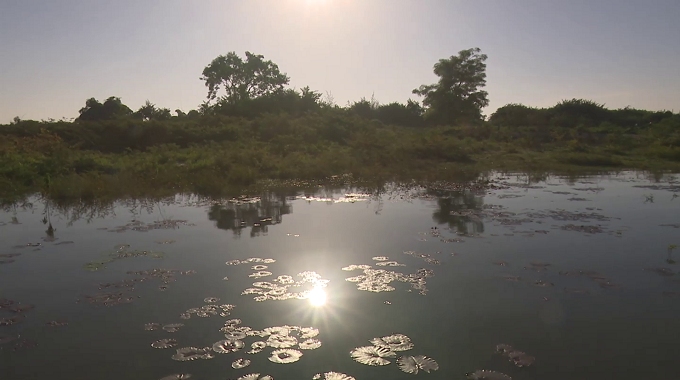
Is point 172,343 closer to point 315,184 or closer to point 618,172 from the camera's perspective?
point 315,184

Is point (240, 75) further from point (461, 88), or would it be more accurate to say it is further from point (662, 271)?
point (662, 271)

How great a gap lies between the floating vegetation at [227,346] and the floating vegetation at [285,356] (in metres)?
0.38

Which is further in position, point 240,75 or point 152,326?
point 240,75

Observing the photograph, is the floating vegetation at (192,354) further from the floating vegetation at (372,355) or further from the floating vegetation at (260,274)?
the floating vegetation at (260,274)

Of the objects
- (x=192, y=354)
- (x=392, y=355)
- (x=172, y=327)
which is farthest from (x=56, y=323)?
(x=392, y=355)

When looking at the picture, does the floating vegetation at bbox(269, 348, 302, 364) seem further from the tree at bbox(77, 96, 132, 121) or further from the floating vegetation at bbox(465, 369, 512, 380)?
the tree at bbox(77, 96, 132, 121)

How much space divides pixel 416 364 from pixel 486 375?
60 centimetres

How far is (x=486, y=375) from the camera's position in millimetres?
3922

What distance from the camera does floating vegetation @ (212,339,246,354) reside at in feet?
14.3

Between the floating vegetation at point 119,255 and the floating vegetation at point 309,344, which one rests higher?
the floating vegetation at point 119,255

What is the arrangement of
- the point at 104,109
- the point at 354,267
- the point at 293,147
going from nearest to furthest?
1. the point at 354,267
2. the point at 293,147
3. the point at 104,109

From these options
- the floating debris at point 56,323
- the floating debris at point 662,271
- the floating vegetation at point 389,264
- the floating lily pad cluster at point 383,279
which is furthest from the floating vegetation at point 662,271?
the floating debris at point 56,323

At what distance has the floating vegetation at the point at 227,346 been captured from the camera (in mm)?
4352

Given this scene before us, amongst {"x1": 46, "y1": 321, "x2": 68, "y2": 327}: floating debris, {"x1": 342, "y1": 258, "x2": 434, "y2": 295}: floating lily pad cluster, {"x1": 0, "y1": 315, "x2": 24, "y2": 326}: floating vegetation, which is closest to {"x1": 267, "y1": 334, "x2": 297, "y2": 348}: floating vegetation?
{"x1": 342, "y1": 258, "x2": 434, "y2": 295}: floating lily pad cluster
